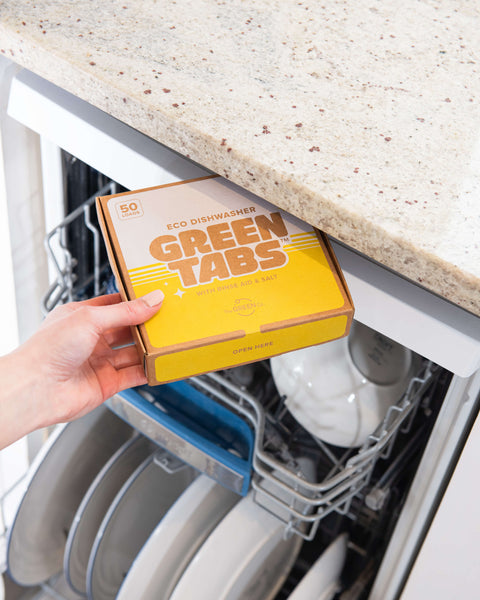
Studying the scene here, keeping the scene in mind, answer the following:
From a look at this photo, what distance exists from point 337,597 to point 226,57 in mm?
775

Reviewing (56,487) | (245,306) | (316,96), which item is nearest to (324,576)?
(56,487)

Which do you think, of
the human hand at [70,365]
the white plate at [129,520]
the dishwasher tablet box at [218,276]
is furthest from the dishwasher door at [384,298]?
the white plate at [129,520]

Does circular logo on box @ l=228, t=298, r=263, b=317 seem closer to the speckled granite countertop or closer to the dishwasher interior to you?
the speckled granite countertop

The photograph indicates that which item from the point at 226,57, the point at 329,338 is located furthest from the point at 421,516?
the point at 226,57

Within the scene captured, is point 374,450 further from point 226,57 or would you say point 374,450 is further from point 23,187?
point 23,187

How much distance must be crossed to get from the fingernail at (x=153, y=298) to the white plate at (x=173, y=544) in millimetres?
440

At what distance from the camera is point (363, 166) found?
502 mm

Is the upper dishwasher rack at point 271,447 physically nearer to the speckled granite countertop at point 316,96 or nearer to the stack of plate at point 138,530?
the stack of plate at point 138,530

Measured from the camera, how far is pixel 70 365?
0.60 meters

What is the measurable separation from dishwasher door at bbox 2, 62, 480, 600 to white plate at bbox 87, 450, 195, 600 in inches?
13.0

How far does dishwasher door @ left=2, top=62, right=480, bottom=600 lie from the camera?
0.52 m

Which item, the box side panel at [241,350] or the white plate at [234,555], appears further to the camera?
the white plate at [234,555]

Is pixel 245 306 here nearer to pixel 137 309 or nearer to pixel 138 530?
pixel 137 309

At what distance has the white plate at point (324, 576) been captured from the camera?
2.71 ft
